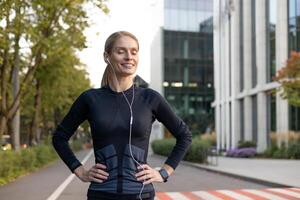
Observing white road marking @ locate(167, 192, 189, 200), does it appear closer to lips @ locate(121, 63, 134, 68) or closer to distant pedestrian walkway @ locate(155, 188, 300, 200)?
distant pedestrian walkway @ locate(155, 188, 300, 200)

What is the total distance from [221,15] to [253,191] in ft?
156

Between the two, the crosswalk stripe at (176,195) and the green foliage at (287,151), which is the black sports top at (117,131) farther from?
the green foliage at (287,151)

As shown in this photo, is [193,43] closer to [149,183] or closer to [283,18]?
[283,18]

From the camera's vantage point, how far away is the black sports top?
3047 millimetres

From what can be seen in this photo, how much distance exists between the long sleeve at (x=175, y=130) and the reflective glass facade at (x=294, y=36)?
40.9 meters

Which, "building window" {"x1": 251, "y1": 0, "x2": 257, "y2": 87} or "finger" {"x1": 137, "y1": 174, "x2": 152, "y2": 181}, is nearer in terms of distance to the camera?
"finger" {"x1": 137, "y1": 174, "x2": 152, "y2": 181}

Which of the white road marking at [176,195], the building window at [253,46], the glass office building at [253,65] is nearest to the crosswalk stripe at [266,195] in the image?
the white road marking at [176,195]

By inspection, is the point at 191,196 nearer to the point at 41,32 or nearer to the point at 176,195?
the point at 176,195

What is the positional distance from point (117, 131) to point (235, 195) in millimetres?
12206

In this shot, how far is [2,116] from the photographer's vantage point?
25.4 meters

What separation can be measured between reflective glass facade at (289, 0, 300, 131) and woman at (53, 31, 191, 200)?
40994mm

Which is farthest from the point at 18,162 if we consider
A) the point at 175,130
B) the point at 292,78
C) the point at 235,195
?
the point at 175,130

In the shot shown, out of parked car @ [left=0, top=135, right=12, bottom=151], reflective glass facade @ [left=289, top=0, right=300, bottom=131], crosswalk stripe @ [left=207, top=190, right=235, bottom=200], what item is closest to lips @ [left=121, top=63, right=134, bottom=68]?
crosswalk stripe @ [left=207, top=190, right=235, bottom=200]

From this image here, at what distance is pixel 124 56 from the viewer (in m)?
3.17
